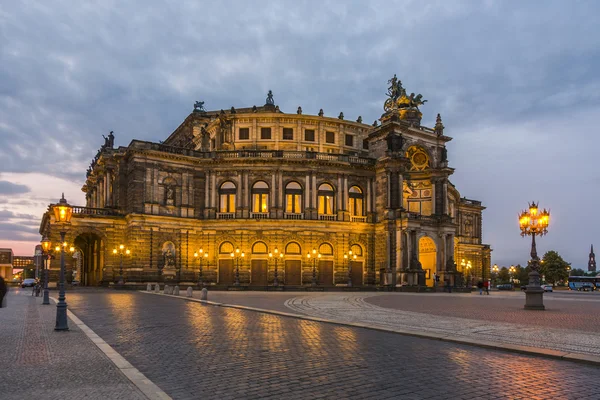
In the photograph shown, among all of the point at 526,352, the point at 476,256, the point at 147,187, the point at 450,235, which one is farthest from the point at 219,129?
the point at 526,352

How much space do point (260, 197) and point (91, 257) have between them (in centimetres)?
2470

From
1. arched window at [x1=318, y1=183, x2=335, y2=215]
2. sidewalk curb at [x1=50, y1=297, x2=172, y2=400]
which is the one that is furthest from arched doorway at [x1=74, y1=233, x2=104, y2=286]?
sidewalk curb at [x1=50, y1=297, x2=172, y2=400]

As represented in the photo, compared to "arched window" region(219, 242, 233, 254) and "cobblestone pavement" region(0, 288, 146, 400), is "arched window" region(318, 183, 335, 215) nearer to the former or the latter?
"arched window" region(219, 242, 233, 254)

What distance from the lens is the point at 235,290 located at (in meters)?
55.5

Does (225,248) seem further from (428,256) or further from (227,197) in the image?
(428,256)

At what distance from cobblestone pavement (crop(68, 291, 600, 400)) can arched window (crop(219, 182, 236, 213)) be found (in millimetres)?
45546

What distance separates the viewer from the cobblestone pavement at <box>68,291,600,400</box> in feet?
29.3

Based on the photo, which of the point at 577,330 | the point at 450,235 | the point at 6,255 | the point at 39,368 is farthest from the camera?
the point at 6,255

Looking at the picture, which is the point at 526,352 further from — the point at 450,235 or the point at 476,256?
the point at 476,256

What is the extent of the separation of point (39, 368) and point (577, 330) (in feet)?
A: 52.6

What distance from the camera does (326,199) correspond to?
212ft

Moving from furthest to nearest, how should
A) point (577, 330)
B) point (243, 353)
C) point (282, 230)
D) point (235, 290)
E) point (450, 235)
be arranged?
point (450, 235), point (282, 230), point (235, 290), point (577, 330), point (243, 353)

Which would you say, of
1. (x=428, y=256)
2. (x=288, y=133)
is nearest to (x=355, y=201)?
(x=428, y=256)

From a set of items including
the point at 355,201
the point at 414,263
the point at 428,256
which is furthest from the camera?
the point at 428,256
